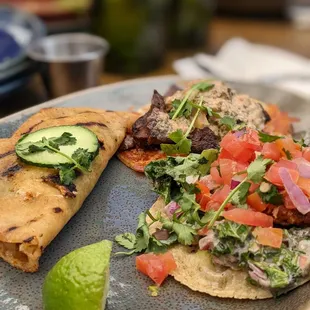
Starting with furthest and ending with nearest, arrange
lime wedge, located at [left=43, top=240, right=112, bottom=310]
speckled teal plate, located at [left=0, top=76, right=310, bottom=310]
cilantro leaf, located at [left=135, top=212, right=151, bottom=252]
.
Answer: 1. cilantro leaf, located at [left=135, top=212, right=151, bottom=252]
2. speckled teal plate, located at [left=0, top=76, right=310, bottom=310]
3. lime wedge, located at [left=43, top=240, right=112, bottom=310]

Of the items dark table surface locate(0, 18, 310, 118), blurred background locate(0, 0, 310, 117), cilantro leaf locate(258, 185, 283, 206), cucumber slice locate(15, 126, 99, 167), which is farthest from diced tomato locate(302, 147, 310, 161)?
dark table surface locate(0, 18, 310, 118)

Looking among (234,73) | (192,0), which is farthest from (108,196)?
(192,0)

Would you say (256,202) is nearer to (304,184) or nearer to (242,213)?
(242,213)

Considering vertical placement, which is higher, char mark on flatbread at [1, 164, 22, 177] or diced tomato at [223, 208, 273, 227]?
diced tomato at [223, 208, 273, 227]

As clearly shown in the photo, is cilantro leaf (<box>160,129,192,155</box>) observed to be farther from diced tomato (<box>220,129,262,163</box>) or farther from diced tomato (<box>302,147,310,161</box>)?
diced tomato (<box>302,147,310,161</box>)

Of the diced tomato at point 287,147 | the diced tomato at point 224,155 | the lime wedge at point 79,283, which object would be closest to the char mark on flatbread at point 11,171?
the lime wedge at point 79,283

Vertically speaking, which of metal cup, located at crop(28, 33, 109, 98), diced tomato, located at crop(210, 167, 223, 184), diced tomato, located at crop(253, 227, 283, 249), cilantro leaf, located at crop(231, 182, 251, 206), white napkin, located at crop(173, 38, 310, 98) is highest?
cilantro leaf, located at crop(231, 182, 251, 206)

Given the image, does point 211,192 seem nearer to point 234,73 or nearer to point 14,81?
point 14,81
